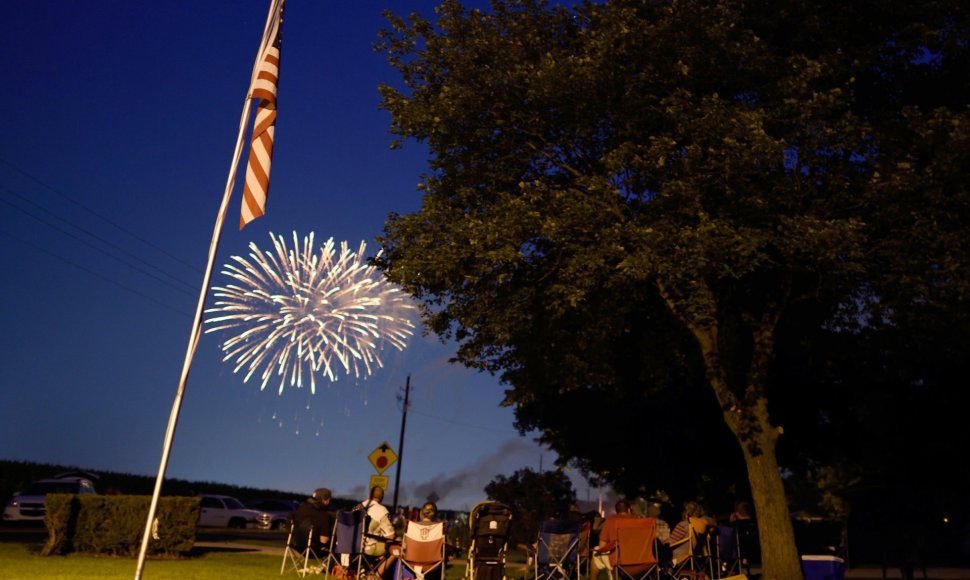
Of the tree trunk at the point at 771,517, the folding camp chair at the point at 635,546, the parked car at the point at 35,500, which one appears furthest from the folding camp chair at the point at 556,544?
the parked car at the point at 35,500

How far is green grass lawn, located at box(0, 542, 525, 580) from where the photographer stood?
14.3 m

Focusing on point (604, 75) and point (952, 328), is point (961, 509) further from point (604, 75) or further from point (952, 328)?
point (604, 75)

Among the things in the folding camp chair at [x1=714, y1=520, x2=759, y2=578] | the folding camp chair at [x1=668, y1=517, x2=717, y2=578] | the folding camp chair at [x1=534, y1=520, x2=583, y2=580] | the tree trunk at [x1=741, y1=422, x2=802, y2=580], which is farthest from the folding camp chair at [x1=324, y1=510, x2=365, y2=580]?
the tree trunk at [x1=741, y1=422, x2=802, y2=580]

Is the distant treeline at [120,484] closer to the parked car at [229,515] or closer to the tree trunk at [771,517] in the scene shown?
the parked car at [229,515]

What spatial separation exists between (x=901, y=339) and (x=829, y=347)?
6981mm

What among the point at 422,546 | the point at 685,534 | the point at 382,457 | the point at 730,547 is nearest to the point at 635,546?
the point at 685,534

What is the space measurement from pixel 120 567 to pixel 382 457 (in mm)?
6708

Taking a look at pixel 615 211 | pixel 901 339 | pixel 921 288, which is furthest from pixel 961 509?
pixel 615 211

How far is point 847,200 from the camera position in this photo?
16516 mm

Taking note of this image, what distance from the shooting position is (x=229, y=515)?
4841 centimetres

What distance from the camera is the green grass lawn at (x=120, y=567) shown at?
46.8ft

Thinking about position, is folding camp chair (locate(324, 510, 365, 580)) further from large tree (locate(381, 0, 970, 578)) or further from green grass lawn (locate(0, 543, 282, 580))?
large tree (locate(381, 0, 970, 578))

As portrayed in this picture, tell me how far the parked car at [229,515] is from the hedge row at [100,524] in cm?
3009

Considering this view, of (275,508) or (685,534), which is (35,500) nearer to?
(275,508)
